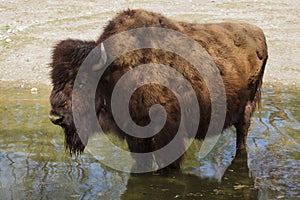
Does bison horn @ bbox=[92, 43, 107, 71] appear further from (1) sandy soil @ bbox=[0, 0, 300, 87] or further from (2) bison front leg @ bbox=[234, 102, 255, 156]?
(1) sandy soil @ bbox=[0, 0, 300, 87]

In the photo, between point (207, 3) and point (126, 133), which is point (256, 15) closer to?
point (207, 3)

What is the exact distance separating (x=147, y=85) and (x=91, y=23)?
995 cm

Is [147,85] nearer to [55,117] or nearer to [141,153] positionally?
[141,153]

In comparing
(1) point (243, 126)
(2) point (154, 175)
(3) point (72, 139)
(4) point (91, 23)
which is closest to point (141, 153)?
(2) point (154, 175)

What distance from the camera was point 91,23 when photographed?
14.6m

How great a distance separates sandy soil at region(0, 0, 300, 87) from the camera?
11.5 meters

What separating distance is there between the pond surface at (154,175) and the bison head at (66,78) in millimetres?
520

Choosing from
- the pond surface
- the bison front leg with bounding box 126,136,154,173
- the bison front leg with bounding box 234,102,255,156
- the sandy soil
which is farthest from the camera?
the sandy soil

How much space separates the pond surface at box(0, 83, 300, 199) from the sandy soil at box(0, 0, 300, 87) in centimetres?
377

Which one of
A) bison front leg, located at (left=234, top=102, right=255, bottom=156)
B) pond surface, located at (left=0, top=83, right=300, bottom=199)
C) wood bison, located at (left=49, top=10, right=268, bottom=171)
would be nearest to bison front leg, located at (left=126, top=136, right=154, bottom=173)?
wood bison, located at (left=49, top=10, right=268, bottom=171)

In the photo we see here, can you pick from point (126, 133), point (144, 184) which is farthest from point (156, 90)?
point (144, 184)

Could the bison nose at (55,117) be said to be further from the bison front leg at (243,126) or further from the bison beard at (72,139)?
the bison front leg at (243,126)

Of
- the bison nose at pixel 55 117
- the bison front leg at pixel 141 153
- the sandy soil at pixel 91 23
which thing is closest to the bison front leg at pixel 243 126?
the bison front leg at pixel 141 153

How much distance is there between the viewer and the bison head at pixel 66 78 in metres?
4.89
